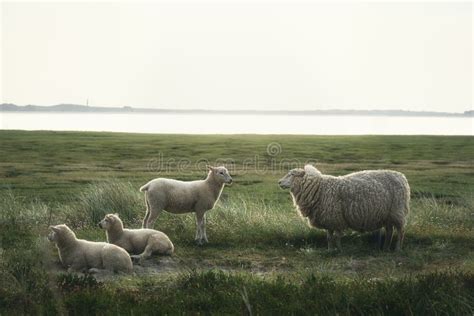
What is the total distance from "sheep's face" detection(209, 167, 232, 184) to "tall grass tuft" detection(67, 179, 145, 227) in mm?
2985

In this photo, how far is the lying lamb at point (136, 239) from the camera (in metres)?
11.9

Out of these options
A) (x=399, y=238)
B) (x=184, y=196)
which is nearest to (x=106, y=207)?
(x=184, y=196)

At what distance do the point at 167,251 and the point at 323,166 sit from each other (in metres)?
25.2

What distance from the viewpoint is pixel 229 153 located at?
4566 cm

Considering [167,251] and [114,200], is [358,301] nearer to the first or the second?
[167,251]

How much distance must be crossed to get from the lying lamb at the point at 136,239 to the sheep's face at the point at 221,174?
2.36m

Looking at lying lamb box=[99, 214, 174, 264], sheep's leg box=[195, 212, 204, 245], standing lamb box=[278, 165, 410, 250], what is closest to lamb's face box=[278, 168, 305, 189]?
standing lamb box=[278, 165, 410, 250]

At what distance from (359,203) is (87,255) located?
5.70 m

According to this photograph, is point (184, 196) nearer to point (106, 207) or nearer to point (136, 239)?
point (136, 239)

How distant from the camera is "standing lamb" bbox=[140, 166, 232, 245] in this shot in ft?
44.3

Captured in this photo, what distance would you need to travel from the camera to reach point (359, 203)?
42.6 feet

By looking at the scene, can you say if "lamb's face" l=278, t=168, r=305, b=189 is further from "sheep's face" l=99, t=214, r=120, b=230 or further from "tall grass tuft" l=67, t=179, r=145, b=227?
"tall grass tuft" l=67, t=179, r=145, b=227

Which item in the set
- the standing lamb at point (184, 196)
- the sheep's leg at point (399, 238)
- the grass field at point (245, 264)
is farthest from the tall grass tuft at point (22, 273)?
the sheep's leg at point (399, 238)

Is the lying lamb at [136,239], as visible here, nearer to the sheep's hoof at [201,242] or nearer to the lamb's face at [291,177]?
the sheep's hoof at [201,242]
